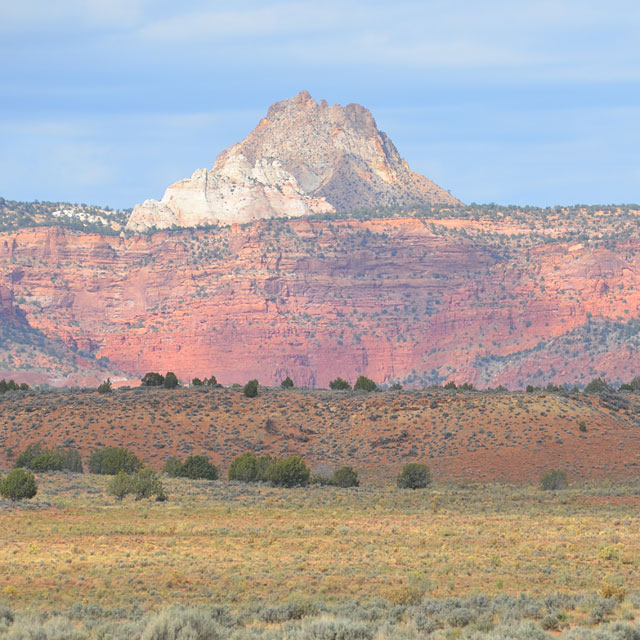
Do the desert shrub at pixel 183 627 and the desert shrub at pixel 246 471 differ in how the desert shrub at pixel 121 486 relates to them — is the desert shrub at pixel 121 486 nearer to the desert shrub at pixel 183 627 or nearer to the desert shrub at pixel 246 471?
the desert shrub at pixel 246 471

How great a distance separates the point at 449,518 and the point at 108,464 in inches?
961

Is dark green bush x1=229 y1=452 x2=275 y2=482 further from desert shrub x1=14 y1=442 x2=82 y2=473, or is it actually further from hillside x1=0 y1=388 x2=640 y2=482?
desert shrub x1=14 y1=442 x2=82 y2=473

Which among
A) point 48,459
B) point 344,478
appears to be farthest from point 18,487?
point 344,478

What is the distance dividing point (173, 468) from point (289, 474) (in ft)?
30.2

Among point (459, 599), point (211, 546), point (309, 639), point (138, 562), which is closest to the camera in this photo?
point (309, 639)

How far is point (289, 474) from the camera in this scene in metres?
56.8

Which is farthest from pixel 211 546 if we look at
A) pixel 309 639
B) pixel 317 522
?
pixel 309 639

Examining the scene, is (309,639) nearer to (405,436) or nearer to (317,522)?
(317,522)

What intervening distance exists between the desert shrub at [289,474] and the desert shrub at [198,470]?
5.19 metres

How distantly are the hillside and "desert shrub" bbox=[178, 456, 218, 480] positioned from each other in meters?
8.05

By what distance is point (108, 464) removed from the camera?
61719 mm

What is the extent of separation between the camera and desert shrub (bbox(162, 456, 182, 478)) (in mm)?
62750

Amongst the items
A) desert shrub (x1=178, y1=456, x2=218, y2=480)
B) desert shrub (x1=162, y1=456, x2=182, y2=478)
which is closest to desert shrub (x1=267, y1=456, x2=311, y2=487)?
desert shrub (x1=178, y1=456, x2=218, y2=480)

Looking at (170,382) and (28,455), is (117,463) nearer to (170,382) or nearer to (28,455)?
(28,455)
